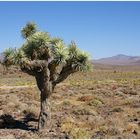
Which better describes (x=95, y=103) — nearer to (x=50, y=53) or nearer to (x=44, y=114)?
(x=44, y=114)

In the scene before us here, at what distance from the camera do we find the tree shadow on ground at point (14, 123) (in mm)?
16766

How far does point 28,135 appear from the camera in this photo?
1486 cm

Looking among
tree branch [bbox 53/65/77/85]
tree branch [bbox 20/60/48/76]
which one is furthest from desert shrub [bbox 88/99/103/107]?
tree branch [bbox 20/60/48/76]

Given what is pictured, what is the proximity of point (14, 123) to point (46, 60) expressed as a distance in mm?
3632

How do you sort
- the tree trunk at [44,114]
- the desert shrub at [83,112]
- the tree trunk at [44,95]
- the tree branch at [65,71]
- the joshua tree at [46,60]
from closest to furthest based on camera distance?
1. the joshua tree at [46,60]
2. the tree trunk at [44,95]
3. the tree trunk at [44,114]
4. the tree branch at [65,71]
5. the desert shrub at [83,112]

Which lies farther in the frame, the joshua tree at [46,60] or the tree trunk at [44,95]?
the tree trunk at [44,95]

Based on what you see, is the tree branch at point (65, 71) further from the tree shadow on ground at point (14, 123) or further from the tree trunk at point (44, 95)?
the tree shadow on ground at point (14, 123)

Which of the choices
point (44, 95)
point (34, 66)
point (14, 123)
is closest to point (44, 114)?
point (44, 95)

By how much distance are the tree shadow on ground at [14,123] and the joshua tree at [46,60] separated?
105 centimetres

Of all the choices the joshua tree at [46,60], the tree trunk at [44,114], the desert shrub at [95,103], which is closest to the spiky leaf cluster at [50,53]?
the joshua tree at [46,60]

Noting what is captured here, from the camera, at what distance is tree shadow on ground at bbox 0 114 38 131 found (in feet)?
55.0

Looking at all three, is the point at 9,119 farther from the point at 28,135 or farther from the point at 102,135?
the point at 102,135

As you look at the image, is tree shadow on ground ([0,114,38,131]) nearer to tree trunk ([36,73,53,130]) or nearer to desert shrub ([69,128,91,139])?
tree trunk ([36,73,53,130])

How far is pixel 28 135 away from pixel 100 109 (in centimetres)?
841
